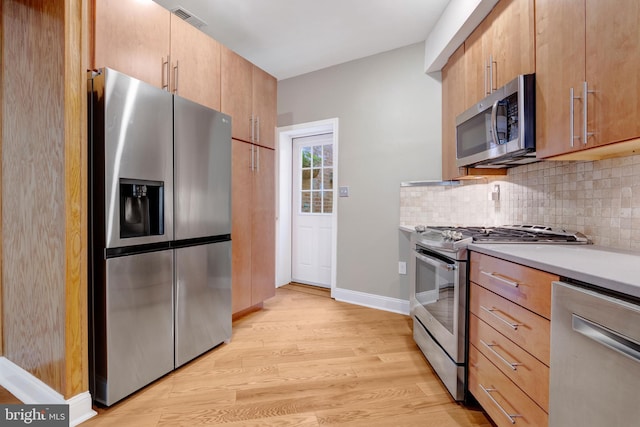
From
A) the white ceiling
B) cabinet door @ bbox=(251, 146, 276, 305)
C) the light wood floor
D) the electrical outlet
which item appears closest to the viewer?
the light wood floor

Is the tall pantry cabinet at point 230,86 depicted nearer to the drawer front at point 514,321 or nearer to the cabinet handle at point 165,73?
the cabinet handle at point 165,73

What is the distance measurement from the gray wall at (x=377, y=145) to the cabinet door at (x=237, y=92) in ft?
3.18

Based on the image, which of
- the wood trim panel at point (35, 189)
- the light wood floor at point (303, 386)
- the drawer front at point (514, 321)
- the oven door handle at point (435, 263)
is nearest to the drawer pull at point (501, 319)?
the drawer front at point (514, 321)

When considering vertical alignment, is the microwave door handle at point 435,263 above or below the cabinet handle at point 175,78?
below

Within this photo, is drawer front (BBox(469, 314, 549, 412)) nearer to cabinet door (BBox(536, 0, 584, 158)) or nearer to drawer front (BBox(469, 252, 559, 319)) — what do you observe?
drawer front (BBox(469, 252, 559, 319))

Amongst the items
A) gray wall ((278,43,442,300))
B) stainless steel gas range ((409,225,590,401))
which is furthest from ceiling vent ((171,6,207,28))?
stainless steel gas range ((409,225,590,401))

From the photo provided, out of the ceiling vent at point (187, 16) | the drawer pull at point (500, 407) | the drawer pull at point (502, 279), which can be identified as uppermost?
the ceiling vent at point (187, 16)

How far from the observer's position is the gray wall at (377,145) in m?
2.83

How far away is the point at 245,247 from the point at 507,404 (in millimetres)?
2082

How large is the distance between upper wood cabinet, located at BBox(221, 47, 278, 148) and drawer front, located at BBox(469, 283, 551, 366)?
7.08 ft

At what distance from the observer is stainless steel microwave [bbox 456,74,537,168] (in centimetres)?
153

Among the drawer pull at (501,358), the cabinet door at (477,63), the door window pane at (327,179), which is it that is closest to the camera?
the drawer pull at (501,358)

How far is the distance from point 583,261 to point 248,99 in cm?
256

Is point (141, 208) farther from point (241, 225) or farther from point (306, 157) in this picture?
point (306, 157)
